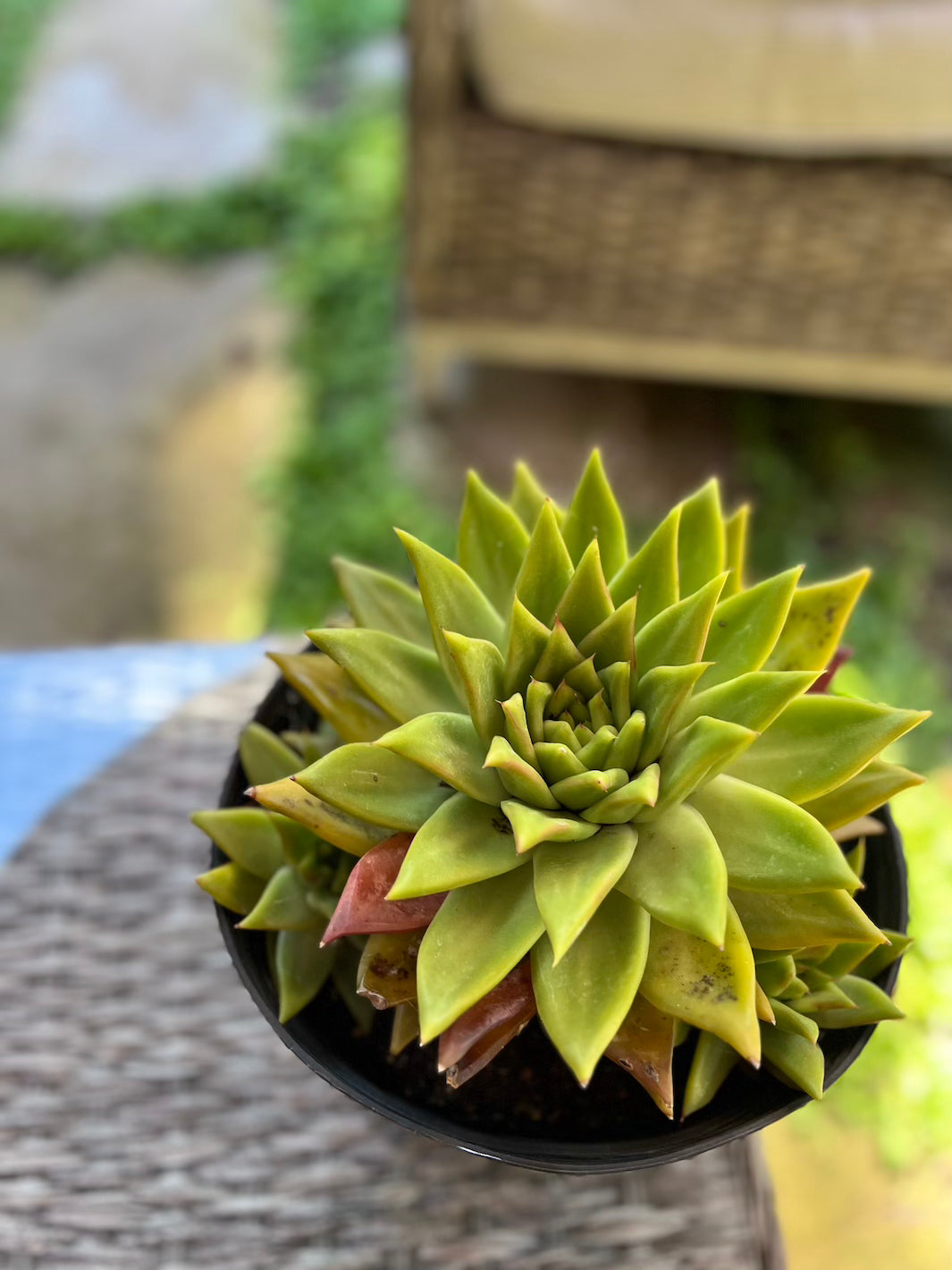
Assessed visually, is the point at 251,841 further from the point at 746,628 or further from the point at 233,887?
the point at 746,628

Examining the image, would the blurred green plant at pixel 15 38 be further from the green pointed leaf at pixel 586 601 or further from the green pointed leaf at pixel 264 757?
the green pointed leaf at pixel 586 601

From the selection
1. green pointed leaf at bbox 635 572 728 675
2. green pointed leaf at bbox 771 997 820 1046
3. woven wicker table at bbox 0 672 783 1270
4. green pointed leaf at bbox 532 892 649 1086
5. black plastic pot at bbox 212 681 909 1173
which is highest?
green pointed leaf at bbox 635 572 728 675

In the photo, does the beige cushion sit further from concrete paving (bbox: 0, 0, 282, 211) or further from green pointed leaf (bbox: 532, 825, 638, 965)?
concrete paving (bbox: 0, 0, 282, 211)

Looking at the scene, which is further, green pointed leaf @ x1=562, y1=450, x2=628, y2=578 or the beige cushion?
the beige cushion

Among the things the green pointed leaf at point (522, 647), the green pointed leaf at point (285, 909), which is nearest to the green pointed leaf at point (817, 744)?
the green pointed leaf at point (522, 647)

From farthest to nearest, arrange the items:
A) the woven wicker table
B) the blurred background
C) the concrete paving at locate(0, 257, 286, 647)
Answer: the concrete paving at locate(0, 257, 286, 647), the blurred background, the woven wicker table

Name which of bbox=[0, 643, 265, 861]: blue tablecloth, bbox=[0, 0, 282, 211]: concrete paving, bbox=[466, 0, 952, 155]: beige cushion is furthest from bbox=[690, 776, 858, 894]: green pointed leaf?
bbox=[0, 0, 282, 211]: concrete paving
